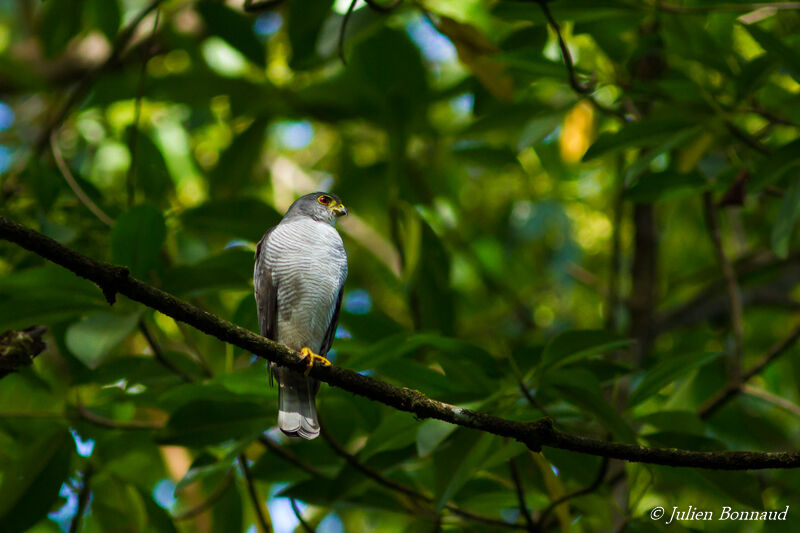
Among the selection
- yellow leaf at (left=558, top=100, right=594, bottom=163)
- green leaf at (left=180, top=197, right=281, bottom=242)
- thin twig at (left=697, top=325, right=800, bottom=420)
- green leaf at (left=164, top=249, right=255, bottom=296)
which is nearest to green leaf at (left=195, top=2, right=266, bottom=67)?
green leaf at (left=180, top=197, right=281, bottom=242)

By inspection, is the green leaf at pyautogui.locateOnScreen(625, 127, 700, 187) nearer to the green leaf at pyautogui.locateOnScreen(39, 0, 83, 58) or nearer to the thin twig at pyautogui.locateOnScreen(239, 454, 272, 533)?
the thin twig at pyautogui.locateOnScreen(239, 454, 272, 533)

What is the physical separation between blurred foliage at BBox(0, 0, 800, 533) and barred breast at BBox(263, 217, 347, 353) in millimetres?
157

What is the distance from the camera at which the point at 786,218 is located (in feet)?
11.9

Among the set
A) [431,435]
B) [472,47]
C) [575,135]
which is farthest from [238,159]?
[431,435]

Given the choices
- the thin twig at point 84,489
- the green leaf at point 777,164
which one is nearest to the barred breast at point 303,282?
the thin twig at point 84,489

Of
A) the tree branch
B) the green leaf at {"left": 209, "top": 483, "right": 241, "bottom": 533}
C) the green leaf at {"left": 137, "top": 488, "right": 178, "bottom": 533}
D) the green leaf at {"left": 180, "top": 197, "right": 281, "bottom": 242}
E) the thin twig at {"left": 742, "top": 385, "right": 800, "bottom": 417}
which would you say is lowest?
the green leaf at {"left": 209, "top": 483, "right": 241, "bottom": 533}

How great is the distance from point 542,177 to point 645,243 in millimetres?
1627

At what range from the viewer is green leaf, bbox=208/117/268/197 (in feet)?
17.4

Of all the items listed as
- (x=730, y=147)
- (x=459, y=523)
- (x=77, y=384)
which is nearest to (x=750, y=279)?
(x=730, y=147)

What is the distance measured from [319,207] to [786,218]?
2.38 m

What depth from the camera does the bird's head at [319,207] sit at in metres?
4.32

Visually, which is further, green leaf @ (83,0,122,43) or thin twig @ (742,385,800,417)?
green leaf @ (83,0,122,43)

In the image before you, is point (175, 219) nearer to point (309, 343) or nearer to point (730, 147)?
point (309, 343)

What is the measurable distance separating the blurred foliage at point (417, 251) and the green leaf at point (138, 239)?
12 millimetres
